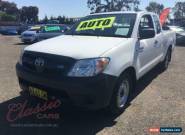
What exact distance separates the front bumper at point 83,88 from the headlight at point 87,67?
75mm

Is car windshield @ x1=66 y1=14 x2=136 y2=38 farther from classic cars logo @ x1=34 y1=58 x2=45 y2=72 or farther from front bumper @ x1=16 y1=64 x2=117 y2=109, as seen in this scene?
classic cars logo @ x1=34 y1=58 x2=45 y2=72

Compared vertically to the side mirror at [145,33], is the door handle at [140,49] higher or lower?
lower

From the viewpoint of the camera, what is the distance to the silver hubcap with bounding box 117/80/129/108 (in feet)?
15.3

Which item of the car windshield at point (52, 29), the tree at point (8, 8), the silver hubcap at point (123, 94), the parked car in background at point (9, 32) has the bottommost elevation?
the parked car in background at point (9, 32)

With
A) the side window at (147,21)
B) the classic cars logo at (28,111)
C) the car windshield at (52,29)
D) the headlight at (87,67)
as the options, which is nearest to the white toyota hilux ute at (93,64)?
the headlight at (87,67)

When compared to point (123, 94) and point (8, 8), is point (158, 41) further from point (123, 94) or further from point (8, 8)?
point (8, 8)

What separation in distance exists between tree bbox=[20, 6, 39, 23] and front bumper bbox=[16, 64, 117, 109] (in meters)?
92.7

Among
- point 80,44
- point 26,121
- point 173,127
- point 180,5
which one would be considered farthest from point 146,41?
point 180,5

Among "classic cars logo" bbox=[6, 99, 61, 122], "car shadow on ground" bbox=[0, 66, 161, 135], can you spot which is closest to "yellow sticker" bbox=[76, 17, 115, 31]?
"car shadow on ground" bbox=[0, 66, 161, 135]

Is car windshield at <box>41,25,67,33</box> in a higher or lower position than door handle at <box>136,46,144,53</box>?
lower

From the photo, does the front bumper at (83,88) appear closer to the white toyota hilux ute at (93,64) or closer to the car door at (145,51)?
the white toyota hilux ute at (93,64)

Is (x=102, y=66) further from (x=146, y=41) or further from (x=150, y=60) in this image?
(x=150, y=60)

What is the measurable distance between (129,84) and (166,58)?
11.7ft

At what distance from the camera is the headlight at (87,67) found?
4035 millimetres
